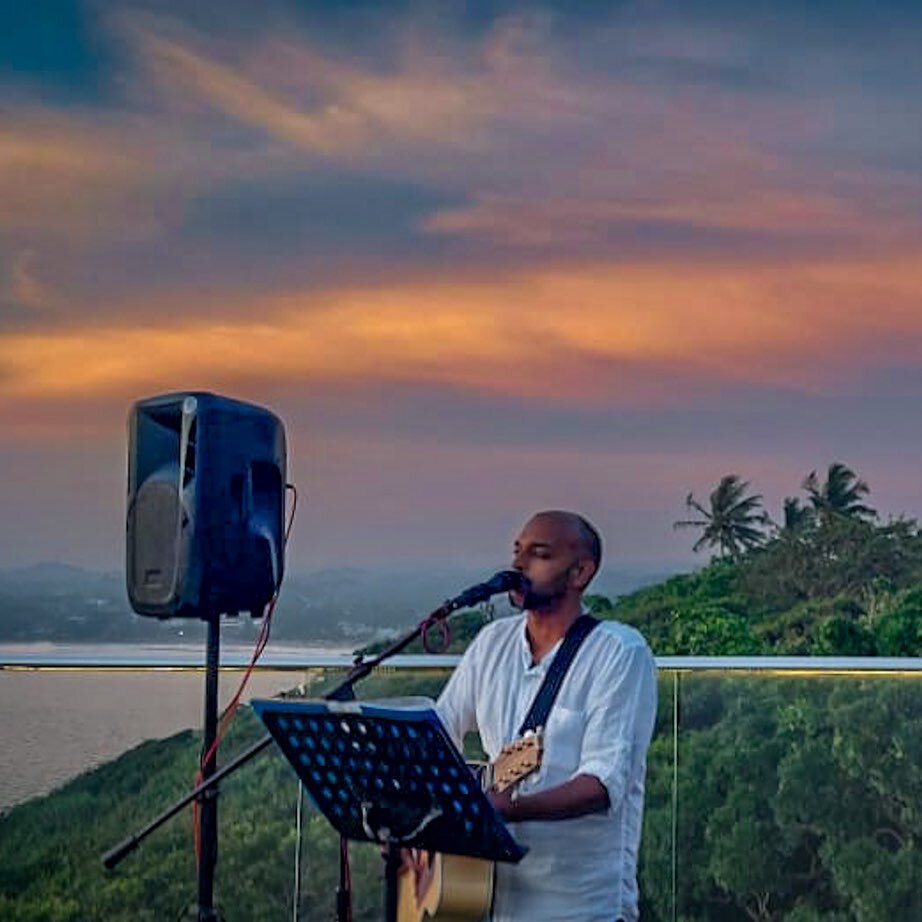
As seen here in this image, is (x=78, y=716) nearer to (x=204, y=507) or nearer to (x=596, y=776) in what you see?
(x=204, y=507)

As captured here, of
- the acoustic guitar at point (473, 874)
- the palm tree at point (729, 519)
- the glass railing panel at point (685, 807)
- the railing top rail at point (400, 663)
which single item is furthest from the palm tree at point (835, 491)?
the acoustic guitar at point (473, 874)

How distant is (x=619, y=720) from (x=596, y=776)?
0.39 ft

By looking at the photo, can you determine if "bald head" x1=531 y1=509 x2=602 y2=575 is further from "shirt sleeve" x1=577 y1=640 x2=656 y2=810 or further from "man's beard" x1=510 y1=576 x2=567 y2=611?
"shirt sleeve" x1=577 y1=640 x2=656 y2=810

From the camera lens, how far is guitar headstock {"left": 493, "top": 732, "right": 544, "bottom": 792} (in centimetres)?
341

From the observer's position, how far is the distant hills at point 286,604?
735 cm

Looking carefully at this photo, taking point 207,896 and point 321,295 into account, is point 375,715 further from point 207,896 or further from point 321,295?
point 321,295

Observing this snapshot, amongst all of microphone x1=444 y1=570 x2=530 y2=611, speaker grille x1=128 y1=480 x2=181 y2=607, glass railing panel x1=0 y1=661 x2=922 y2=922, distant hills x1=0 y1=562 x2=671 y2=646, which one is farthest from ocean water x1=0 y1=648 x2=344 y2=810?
microphone x1=444 y1=570 x2=530 y2=611

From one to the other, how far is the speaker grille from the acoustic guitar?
2.42ft

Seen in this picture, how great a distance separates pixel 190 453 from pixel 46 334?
213 inches

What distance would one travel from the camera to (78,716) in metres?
5.16

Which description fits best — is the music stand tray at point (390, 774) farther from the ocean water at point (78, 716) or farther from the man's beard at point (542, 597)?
the ocean water at point (78, 716)

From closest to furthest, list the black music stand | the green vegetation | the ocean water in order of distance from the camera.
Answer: the black music stand, the green vegetation, the ocean water

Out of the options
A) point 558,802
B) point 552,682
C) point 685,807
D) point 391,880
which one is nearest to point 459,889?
point 391,880

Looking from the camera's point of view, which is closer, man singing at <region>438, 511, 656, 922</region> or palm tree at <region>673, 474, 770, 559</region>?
man singing at <region>438, 511, 656, 922</region>
